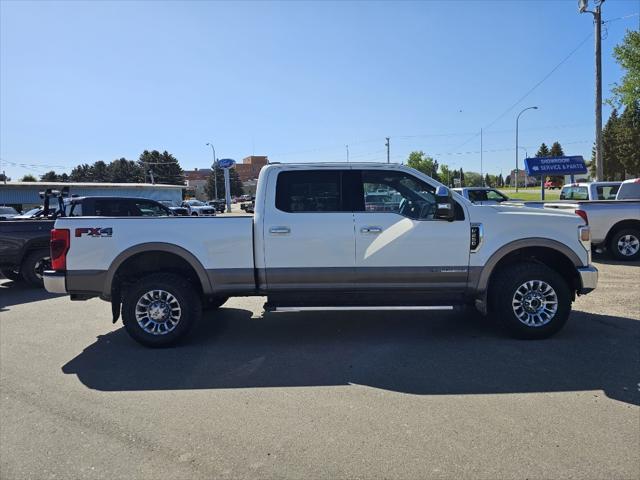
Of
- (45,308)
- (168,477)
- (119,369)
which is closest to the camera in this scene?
(168,477)

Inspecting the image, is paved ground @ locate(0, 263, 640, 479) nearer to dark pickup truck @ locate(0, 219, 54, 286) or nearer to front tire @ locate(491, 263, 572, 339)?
front tire @ locate(491, 263, 572, 339)

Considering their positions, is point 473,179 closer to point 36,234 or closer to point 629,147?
point 629,147

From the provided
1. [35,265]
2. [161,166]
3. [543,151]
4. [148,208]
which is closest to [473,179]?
[543,151]

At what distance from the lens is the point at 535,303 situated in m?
5.33

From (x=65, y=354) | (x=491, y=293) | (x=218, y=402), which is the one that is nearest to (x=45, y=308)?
(x=65, y=354)

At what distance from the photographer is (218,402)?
3.99 metres

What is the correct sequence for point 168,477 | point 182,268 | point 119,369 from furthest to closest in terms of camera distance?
point 182,268 < point 119,369 < point 168,477

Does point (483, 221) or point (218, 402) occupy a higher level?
point (483, 221)

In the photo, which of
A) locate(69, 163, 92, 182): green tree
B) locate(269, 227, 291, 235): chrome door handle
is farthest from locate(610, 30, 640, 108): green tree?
locate(69, 163, 92, 182): green tree

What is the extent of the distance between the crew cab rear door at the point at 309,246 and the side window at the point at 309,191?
12mm

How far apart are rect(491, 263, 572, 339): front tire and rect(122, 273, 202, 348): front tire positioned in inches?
137

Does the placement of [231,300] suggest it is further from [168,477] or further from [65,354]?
[168,477]

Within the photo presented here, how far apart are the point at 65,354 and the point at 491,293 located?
493 centimetres

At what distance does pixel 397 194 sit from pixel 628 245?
820 cm
